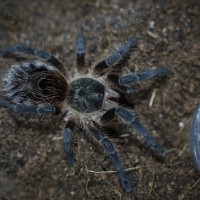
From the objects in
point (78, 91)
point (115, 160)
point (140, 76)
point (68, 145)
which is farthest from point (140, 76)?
point (68, 145)

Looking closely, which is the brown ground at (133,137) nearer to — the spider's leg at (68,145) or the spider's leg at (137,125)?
the spider's leg at (68,145)

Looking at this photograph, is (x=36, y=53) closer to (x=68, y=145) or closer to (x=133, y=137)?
(x=68, y=145)

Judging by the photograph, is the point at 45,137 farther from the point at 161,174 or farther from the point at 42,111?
the point at 161,174

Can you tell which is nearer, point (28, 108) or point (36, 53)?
point (28, 108)

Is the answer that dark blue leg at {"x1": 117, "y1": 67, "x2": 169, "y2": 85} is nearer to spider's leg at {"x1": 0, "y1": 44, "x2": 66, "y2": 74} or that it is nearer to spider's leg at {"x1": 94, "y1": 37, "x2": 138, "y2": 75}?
spider's leg at {"x1": 94, "y1": 37, "x2": 138, "y2": 75}

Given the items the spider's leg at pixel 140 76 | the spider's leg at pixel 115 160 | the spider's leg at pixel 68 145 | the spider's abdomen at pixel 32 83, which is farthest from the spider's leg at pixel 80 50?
the spider's leg at pixel 115 160
